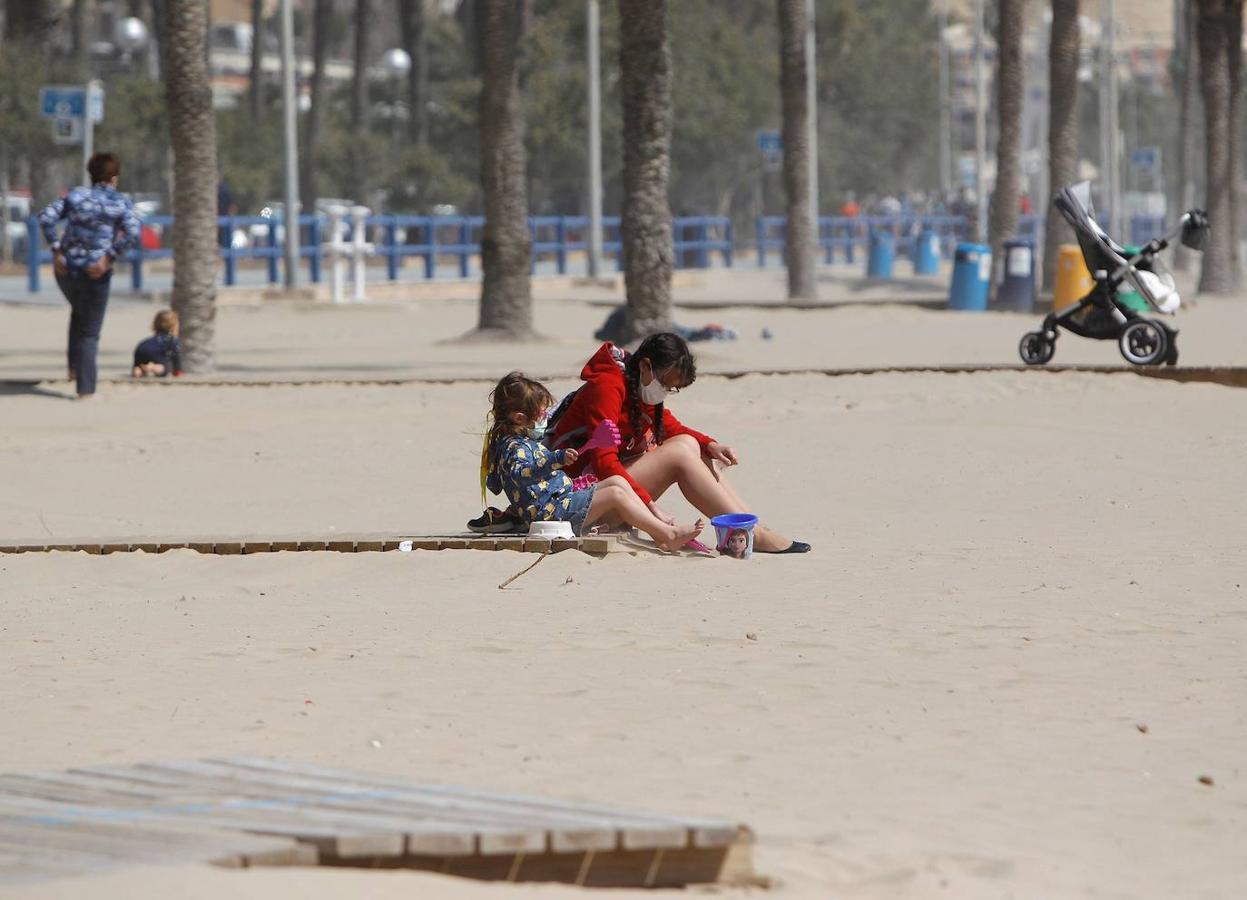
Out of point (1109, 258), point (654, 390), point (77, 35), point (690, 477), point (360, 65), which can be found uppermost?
point (77, 35)

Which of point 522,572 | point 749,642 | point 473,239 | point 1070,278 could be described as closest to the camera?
point 749,642

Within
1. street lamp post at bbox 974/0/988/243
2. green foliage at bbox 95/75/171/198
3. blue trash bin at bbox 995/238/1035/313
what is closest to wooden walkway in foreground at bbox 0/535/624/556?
blue trash bin at bbox 995/238/1035/313

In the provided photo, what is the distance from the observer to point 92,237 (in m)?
16.6

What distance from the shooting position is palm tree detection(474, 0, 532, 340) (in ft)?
79.8

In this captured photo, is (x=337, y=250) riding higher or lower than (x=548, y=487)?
higher

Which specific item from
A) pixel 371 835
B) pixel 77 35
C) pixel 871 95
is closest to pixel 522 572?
pixel 371 835

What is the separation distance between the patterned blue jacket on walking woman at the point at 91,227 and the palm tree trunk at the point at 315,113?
3526 centimetres

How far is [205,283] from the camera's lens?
794 inches

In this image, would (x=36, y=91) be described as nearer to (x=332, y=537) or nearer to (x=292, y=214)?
(x=292, y=214)

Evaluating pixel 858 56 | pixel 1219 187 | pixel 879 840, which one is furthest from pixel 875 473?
pixel 858 56

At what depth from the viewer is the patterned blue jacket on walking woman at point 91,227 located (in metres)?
16.5

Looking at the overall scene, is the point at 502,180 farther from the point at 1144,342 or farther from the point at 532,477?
the point at 532,477

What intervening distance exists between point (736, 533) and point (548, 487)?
795 millimetres

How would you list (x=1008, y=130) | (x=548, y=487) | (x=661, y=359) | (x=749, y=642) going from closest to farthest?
(x=749, y=642) < (x=661, y=359) < (x=548, y=487) < (x=1008, y=130)
